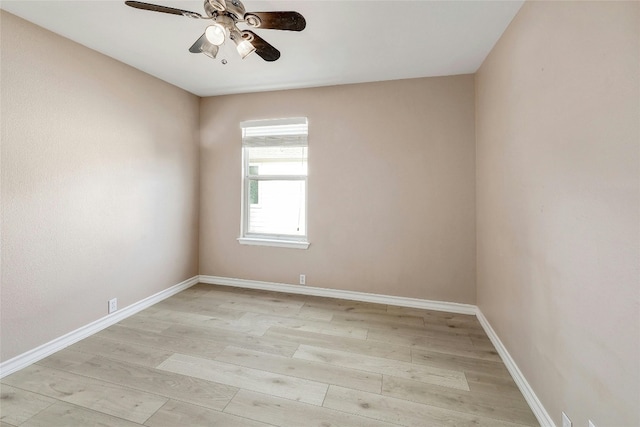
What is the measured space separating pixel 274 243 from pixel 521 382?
263 centimetres

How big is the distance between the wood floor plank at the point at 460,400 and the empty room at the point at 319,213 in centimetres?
1

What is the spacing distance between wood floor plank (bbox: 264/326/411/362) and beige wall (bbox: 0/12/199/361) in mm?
1684

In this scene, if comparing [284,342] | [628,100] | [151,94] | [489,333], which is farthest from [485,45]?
[151,94]

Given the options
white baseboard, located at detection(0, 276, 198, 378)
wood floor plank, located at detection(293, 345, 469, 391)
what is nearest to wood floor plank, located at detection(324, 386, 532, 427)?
wood floor plank, located at detection(293, 345, 469, 391)

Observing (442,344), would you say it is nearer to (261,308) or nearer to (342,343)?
(342,343)

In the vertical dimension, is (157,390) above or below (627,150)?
below

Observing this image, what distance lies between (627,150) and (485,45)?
1.76 m

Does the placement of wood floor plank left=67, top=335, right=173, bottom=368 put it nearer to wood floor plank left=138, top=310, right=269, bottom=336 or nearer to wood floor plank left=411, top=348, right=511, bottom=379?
wood floor plank left=138, top=310, right=269, bottom=336

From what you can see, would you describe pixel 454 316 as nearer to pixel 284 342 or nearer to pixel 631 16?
pixel 284 342

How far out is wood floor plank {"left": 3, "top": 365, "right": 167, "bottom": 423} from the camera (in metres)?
1.51

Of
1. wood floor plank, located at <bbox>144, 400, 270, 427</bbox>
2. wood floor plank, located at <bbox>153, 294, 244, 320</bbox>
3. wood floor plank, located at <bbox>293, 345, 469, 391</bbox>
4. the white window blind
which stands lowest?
wood floor plank, located at <bbox>144, 400, 270, 427</bbox>

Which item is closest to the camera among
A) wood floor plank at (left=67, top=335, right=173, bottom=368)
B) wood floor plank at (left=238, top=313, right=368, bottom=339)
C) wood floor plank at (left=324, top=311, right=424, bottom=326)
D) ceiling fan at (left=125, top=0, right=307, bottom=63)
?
ceiling fan at (left=125, top=0, right=307, bottom=63)

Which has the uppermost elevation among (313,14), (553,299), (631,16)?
(313,14)

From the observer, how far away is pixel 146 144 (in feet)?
9.23
